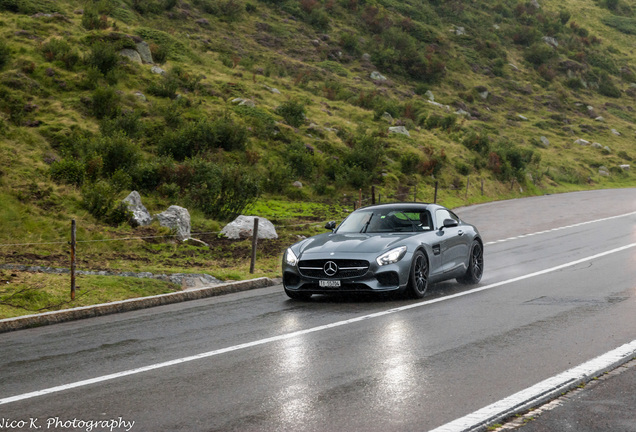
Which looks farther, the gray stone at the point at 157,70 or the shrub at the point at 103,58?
the gray stone at the point at 157,70

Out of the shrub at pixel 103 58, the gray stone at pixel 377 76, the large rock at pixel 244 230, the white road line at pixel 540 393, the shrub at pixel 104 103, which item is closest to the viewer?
the white road line at pixel 540 393

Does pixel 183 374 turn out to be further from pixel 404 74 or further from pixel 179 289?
pixel 404 74

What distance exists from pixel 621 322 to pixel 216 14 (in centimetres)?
5303

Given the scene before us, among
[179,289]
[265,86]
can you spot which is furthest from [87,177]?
[265,86]

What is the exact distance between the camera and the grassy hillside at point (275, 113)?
70.0 feet

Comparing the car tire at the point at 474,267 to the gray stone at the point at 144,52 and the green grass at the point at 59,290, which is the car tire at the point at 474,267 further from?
the gray stone at the point at 144,52

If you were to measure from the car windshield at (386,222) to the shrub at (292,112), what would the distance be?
83.5 ft

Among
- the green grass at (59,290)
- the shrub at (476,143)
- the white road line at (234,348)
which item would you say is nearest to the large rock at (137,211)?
the green grass at (59,290)

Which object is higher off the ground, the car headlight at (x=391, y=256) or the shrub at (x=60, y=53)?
the shrub at (x=60, y=53)

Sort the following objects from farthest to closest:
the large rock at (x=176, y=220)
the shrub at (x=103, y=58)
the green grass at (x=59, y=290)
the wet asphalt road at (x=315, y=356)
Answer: the shrub at (x=103, y=58) → the large rock at (x=176, y=220) → the green grass at (x=59, y=290) → the wet asphalt road at (x=315, y=356)

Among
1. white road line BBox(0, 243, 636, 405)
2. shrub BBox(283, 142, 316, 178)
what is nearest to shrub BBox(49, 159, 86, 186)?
shrub BBox(283, 142, 316, 178)

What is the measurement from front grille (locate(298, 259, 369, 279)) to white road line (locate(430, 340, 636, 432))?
4.60 metres

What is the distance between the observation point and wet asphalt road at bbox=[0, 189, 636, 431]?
5.81 metres

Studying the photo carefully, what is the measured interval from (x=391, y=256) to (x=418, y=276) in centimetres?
72
